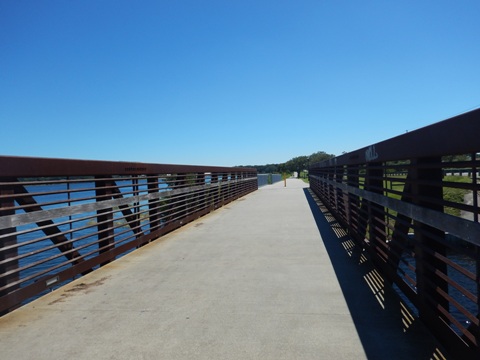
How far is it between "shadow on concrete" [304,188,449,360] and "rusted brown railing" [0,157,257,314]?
11.8 ft

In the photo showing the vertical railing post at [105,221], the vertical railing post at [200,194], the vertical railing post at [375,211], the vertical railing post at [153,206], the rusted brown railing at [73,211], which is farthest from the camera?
the vertical railing post at [200,194]

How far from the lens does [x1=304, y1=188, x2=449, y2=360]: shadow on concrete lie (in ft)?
10.6

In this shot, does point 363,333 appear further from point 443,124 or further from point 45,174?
point 45,174

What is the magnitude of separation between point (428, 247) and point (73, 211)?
4335mm

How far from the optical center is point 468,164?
264 centimetres

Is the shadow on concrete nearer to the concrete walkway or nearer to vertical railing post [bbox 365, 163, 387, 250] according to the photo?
the concrete walkway

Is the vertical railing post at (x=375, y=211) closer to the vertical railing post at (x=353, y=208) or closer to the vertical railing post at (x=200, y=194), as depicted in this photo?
the vertical railing post at (x=353, y=208)

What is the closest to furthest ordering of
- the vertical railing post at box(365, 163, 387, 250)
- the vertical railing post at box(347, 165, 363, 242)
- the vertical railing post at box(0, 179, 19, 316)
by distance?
the vertical railing post at box(0, 179, 19, 316)
the vertical railing post at box(365, 163, 387, 250)
the vertical railing post at box(347, 165, 363, 242)

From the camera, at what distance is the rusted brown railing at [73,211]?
4.32 m

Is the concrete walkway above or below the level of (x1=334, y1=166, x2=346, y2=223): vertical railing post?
below

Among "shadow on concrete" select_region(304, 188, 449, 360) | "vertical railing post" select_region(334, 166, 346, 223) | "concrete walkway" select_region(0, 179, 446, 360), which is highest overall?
"vertical railing post" select_region(334, 166, 346, 223)

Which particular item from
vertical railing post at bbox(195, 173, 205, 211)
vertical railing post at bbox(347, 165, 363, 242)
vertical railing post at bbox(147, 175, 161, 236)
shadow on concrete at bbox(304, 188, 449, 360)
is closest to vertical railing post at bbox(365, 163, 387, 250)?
shadow on concrete at bbox(304, 188, 449, 360)

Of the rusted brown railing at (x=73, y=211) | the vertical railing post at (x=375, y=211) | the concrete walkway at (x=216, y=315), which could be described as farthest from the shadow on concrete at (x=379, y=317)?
the rusted brown railing at (x=73, y=211)

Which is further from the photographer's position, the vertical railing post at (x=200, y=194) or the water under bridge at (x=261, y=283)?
the vertical railing post at (x=200, y=194)
